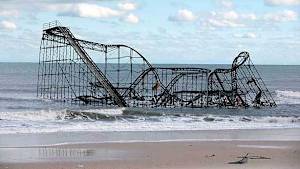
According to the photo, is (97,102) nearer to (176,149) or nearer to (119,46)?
(119,46)

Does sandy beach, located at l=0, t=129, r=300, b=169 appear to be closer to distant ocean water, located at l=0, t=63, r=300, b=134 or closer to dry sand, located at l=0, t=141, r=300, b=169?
dry sand, located at l=0, t=141, r=300, b=169

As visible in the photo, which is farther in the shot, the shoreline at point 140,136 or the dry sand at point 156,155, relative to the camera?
the shoreline at point 140,136

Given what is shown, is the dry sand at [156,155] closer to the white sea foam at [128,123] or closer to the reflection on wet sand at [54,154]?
the reflection on wet sand at [54,154]

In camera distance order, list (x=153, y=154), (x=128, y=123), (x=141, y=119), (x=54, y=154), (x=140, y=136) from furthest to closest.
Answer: (x=141, y=119) → (x=128, y=123) → (x=140, y=136) → (x=153, y=154) → (x=54, y=154)

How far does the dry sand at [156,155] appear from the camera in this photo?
17031 millimetres

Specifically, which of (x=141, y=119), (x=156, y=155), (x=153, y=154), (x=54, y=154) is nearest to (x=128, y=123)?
(x=141, y=119)

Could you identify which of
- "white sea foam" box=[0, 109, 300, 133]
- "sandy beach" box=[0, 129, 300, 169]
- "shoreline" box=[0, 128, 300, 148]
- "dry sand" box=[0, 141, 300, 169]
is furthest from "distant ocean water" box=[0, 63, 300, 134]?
"dry sand" box=[0, 141, 300, 169]

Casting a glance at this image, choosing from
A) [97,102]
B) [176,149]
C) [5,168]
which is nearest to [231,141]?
[176,149]

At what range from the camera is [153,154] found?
769 inches

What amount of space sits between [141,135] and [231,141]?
13.7 feet

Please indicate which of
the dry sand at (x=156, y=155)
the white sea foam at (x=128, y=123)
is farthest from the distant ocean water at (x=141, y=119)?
the dry sand at (x=156, y=155)

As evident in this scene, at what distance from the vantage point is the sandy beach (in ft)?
56.3

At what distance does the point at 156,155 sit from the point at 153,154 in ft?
1.03

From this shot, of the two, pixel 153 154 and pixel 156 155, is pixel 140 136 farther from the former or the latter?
pixel 156 155
